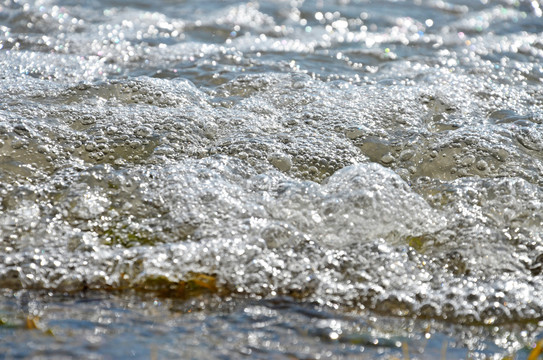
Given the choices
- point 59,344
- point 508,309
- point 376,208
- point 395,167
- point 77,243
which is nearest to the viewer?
point 59,344

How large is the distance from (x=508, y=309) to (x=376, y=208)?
630 mm

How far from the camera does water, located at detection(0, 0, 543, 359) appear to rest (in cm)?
183

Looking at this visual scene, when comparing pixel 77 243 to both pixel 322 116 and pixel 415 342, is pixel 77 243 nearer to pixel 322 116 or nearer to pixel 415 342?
pixel 415 342

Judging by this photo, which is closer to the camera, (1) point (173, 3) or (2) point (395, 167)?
(2) point (395, 167)

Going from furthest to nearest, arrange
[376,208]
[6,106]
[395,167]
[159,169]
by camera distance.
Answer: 1. [6,106]
2. [395,167]
3. [159,169]
4. [376,208]

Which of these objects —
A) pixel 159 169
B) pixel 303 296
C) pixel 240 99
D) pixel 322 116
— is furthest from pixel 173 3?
pixel 303 296

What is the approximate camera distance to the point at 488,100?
12.1 ft

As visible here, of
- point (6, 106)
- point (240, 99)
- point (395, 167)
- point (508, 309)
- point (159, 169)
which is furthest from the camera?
point (240, 99)

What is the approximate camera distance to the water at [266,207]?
5.99 ft

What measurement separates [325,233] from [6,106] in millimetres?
1854

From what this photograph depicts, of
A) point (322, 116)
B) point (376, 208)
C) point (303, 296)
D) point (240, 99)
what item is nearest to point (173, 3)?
point (240, 99)

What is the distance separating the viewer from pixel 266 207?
244 centimetres

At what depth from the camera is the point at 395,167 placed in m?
2.90

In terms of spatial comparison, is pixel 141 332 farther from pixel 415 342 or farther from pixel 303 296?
pixel 415 342
